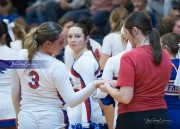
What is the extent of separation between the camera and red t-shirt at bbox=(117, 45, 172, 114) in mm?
3885

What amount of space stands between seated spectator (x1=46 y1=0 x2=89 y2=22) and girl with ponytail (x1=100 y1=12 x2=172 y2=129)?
684 centimetres

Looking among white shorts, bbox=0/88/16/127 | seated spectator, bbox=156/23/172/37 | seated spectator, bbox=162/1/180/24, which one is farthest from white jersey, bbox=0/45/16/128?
seated spectator, bbox=162/1/180/24

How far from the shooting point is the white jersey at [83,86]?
5.17m

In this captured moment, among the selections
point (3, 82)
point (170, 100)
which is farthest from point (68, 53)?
point (170, 100)

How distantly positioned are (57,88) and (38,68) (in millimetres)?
238

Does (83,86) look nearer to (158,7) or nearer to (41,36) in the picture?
(41,36)

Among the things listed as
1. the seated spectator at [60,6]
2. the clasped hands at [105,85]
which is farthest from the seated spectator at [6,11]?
the clasped hands at [105,85]

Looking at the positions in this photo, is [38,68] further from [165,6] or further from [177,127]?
[165,6]

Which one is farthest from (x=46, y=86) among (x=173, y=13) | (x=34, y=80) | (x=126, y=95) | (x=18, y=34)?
(x=173, y=13)

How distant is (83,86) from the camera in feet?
16.8

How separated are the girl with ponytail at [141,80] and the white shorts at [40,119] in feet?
1.82

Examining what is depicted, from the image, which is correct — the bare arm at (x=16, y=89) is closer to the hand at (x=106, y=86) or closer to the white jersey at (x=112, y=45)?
the hand at (x=106, y=86)

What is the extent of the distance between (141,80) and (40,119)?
98 cm

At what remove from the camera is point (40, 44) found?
438 cm
